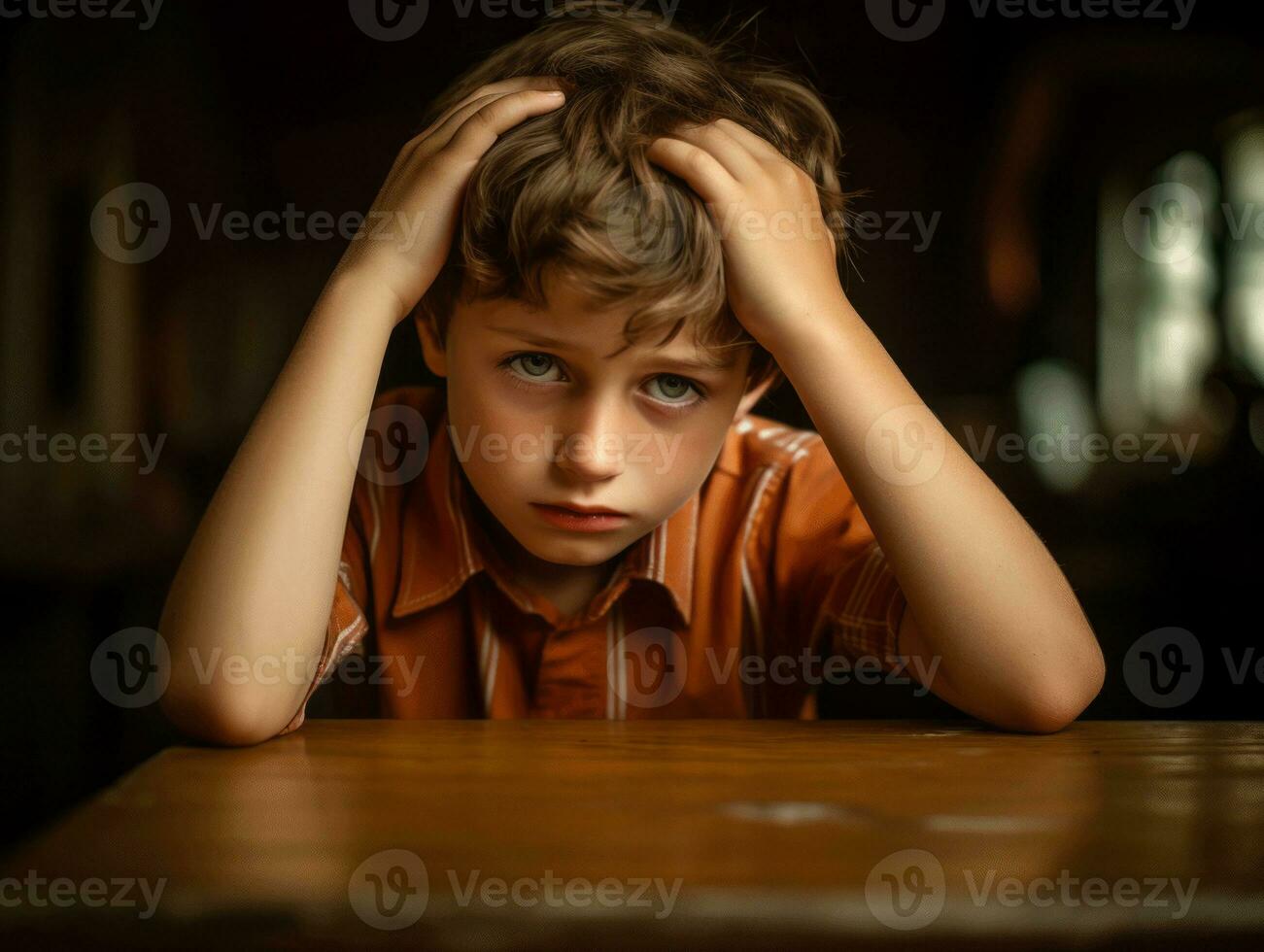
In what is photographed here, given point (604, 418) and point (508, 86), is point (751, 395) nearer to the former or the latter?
point (604, 418)

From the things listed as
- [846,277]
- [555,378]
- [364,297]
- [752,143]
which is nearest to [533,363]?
[555,378]

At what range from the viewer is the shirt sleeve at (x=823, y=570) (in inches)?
30.5

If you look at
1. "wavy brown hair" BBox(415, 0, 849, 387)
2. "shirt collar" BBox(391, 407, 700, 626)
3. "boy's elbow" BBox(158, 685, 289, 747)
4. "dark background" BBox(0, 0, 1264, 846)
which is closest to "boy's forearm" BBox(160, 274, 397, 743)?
"boy's elbow" BBox(158, 685, 289, 747)

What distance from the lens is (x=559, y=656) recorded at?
0.86m

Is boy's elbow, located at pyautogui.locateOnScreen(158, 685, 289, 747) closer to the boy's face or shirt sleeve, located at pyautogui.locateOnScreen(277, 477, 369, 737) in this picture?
shirt sleeve, located at pyautogui.locateOnScreen(277, 477, 369, 737)

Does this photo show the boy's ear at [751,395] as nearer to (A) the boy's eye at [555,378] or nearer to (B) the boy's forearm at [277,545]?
(A) the boy's eye at [555,378]

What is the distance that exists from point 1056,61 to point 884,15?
0.17 meters

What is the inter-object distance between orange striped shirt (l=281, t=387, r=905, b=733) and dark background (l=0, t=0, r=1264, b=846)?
214mm

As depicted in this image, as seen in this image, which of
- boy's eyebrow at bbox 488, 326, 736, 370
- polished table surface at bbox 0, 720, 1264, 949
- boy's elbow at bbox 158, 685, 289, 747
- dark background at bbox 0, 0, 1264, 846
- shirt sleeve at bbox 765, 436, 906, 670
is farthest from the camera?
dark background at bbox 0, 0, 1264, 846

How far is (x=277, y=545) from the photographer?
0.62 m

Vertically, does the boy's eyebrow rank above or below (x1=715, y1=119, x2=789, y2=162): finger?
below

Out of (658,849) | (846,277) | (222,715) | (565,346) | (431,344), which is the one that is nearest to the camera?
(658,849)

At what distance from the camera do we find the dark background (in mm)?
921

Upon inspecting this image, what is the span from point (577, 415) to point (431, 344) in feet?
0.66
